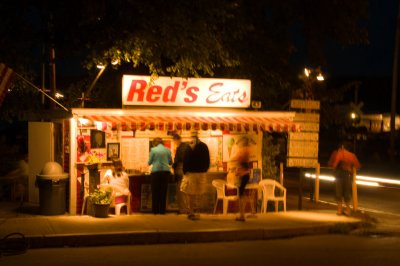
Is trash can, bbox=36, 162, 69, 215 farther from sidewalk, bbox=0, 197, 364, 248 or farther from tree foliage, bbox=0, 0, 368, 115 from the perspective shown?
tree foliage, bbox=0, 0, 368, 115

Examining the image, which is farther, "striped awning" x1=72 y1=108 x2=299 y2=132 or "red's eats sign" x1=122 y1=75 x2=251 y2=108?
"red's eats sign" x1=122 y1=75 x2=251 y2=108

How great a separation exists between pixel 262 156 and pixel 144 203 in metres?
3.92

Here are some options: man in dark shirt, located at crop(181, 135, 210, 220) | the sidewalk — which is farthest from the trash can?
man in dark shirt, located at crop(181, 135, 210, 220)

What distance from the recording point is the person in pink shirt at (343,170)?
14.2 meters

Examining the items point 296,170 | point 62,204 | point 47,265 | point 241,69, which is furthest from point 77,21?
point 296,170

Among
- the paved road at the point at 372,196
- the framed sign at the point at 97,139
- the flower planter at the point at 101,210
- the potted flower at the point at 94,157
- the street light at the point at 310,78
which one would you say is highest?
the street light at the point at 310,78

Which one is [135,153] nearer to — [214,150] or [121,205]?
[121,205]

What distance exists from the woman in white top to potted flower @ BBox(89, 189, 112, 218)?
0.32 metres

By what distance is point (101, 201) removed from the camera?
12977mm

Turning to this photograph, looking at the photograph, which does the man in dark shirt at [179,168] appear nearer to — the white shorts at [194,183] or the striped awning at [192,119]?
the striped awning at [192,119]

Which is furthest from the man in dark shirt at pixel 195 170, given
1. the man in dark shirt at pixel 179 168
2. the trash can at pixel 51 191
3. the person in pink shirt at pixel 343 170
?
the person in pink shirt at pixel 343 170

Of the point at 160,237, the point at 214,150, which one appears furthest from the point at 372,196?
the point at 160,237

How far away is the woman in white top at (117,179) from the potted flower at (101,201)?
1.05 feet

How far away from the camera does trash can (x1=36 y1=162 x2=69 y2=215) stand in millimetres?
13266
